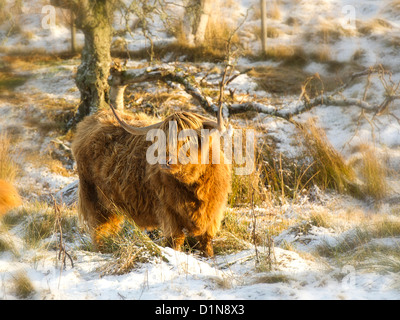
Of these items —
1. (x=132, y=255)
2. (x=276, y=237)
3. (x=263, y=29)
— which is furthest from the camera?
(x=263, y=29)

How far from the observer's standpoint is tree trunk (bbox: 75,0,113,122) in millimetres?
7047

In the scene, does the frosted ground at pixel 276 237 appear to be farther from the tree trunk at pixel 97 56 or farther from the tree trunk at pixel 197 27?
the tree trunk at pixel 97 56

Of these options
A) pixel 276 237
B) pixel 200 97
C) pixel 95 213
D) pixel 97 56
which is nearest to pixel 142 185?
pixel 95 213

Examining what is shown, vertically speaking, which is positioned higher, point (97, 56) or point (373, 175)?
point (97, 56)

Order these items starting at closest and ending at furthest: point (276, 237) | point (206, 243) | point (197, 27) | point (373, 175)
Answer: point (206, 243) → point (276, 237) → point (373, 175) → point (197, 27)

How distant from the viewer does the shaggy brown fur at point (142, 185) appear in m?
3.60

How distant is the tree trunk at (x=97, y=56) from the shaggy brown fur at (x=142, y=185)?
2666 mm

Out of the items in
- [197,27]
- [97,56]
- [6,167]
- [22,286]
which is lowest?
[22,286]

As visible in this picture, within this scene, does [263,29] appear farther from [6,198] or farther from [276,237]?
[6,198]

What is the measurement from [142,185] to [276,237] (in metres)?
1.41

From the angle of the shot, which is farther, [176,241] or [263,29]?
[263,29]

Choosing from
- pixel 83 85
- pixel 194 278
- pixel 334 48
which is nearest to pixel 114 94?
pixel 83 85

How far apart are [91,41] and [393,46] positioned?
6.79 meters

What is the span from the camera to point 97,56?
7.12m
